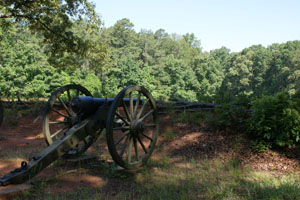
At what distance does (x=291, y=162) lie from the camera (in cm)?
521

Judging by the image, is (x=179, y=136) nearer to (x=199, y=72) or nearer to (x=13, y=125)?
(x=13, y=125)

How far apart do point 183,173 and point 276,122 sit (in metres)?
2.48

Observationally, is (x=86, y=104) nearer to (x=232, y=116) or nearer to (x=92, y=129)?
(x=92, y=129)

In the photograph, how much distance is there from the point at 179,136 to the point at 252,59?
2402 inches

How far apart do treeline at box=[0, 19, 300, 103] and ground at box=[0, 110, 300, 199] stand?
920 centimetres

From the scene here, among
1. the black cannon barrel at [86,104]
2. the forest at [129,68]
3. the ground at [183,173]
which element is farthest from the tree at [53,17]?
the black cannon barrel at [86,104]

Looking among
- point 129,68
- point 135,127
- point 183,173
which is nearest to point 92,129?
point 135,127

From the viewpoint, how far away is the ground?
3656 mm

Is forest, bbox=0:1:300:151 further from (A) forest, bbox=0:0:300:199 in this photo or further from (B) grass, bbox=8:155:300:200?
(B) grass, bbox=8:155:300:200

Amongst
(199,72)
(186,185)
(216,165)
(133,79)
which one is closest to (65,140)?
(186,185)

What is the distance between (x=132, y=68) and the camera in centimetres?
4388

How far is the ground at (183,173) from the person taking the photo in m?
3.66

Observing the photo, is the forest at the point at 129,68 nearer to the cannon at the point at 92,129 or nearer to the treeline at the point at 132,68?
the treeline at the point at 132,68

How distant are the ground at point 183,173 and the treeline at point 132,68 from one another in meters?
9.20
